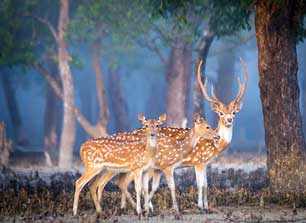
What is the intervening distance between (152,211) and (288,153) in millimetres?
2886

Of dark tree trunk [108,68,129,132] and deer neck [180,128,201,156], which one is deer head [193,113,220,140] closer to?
deer neck [180,128,201,156]

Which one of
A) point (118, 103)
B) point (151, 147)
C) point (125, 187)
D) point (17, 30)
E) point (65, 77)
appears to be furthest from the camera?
point (118, 103)

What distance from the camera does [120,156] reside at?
10.6 meters

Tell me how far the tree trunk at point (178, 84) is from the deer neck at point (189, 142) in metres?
14.0

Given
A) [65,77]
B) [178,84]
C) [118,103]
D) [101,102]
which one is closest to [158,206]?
[65,77]

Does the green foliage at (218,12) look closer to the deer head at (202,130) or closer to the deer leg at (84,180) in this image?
the deer head at (202,130)

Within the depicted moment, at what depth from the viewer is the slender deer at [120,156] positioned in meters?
10.5

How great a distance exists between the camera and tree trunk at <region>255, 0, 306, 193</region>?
40.1ft

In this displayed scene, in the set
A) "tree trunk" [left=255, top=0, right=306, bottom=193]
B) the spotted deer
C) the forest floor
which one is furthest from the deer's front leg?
"tree trunk" [left=255, top=0, right=306, bottom=193]

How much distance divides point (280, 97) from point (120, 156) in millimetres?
3305

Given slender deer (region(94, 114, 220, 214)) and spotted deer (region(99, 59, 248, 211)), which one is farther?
spotted deer (region(99, 59, 248, 211))

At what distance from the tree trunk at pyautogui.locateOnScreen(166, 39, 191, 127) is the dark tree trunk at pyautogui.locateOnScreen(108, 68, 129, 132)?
6.01 metres

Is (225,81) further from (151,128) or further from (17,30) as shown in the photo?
(151,128)

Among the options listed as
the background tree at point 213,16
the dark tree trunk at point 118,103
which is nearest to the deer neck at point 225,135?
the background tree at point 213,16
